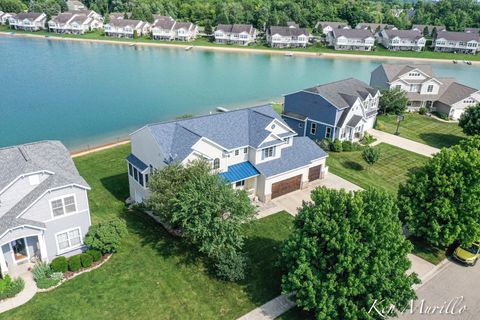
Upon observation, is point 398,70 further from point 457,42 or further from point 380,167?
point 457,42

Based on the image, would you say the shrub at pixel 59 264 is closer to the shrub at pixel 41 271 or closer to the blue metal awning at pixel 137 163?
the shrub at pixel 41 271

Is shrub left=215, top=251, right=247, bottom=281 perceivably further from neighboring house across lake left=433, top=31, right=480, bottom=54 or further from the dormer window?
neighboring house across lake left=433, top=31, right=480, bottom=54

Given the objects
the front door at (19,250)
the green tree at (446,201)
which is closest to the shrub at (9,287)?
the front door at (19,250)

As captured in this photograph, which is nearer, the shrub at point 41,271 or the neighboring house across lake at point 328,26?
the shrub at point 41,271

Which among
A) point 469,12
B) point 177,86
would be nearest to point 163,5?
point 177,86

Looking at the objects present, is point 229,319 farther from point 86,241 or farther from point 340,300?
point 86,241
